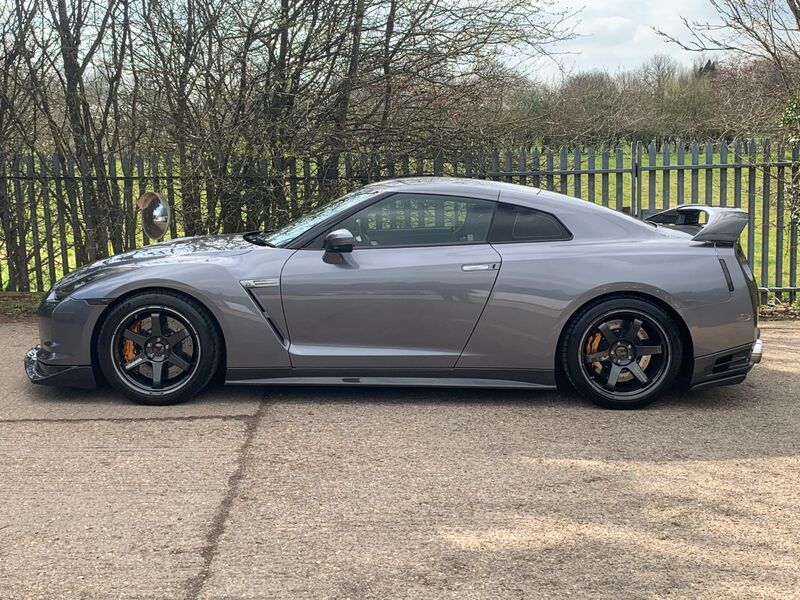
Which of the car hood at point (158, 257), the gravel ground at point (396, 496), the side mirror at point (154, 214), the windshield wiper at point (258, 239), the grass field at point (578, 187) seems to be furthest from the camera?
the grass field at point (578, 187)

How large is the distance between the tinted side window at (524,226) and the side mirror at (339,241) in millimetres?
910

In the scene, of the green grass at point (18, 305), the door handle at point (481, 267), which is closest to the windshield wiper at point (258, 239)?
the door handle at point (481, 267)

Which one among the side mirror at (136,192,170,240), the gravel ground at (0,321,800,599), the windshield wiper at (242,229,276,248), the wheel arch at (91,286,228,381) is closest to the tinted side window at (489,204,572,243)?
the gravel ground at (0,321,800,599)

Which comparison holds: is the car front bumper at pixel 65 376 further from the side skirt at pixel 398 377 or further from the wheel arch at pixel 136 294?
the side skirt at pixel 398 377

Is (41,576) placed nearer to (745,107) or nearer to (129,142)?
(129,142)

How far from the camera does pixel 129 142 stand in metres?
9.35

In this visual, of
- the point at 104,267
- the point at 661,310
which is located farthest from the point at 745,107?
the point at 104,267

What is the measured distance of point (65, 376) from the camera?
497cm

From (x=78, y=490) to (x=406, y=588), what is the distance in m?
1.74

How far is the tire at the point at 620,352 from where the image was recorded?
4.91 m

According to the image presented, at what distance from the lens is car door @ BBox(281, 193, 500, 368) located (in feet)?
16.0

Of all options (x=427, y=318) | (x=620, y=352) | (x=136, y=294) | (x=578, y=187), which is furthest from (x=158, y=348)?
(x=578, y=187)

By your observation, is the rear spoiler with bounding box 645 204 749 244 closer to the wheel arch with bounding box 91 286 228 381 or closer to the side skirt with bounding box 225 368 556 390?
the side skirt with bounding box 225 368 556 390

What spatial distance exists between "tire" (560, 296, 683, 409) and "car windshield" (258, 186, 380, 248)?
1.63m
